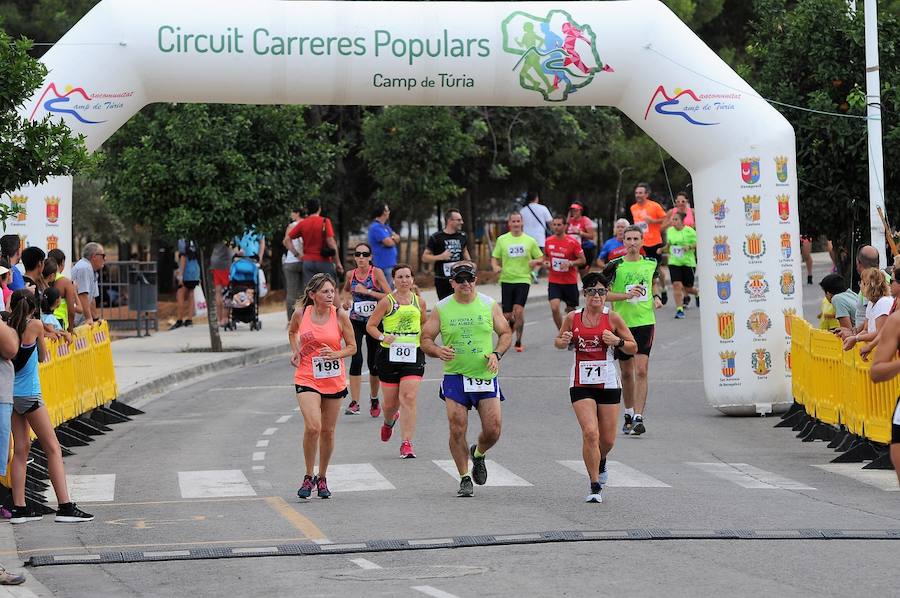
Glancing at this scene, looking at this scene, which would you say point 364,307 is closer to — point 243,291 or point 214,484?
point 214,484

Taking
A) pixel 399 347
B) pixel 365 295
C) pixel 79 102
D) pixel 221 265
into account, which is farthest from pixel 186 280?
pixel 399 347

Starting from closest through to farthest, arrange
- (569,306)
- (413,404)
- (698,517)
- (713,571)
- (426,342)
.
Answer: (713,571), (698,517), (426,342), (413,404), (569,306)

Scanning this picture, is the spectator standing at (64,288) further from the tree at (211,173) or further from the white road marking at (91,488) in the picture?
the tree at (211,173)

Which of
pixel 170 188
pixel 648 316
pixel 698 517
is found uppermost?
pixel 170 188

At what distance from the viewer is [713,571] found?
952cm

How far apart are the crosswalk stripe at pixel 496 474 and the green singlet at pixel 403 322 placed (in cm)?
126

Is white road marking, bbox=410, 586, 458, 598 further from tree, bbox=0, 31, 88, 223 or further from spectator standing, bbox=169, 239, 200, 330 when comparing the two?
spectator standing, bbox=169, 239, 200, 330

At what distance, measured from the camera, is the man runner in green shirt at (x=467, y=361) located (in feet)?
43.1

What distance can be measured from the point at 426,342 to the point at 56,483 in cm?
304

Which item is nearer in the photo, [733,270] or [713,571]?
[713,571]

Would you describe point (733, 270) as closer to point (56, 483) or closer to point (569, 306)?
point (569, 306)

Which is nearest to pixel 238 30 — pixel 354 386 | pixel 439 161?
pixel 354 386

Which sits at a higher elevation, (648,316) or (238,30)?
(238,30)

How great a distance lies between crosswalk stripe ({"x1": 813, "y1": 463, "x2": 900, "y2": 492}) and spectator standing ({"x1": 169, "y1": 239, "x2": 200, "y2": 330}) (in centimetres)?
1630
